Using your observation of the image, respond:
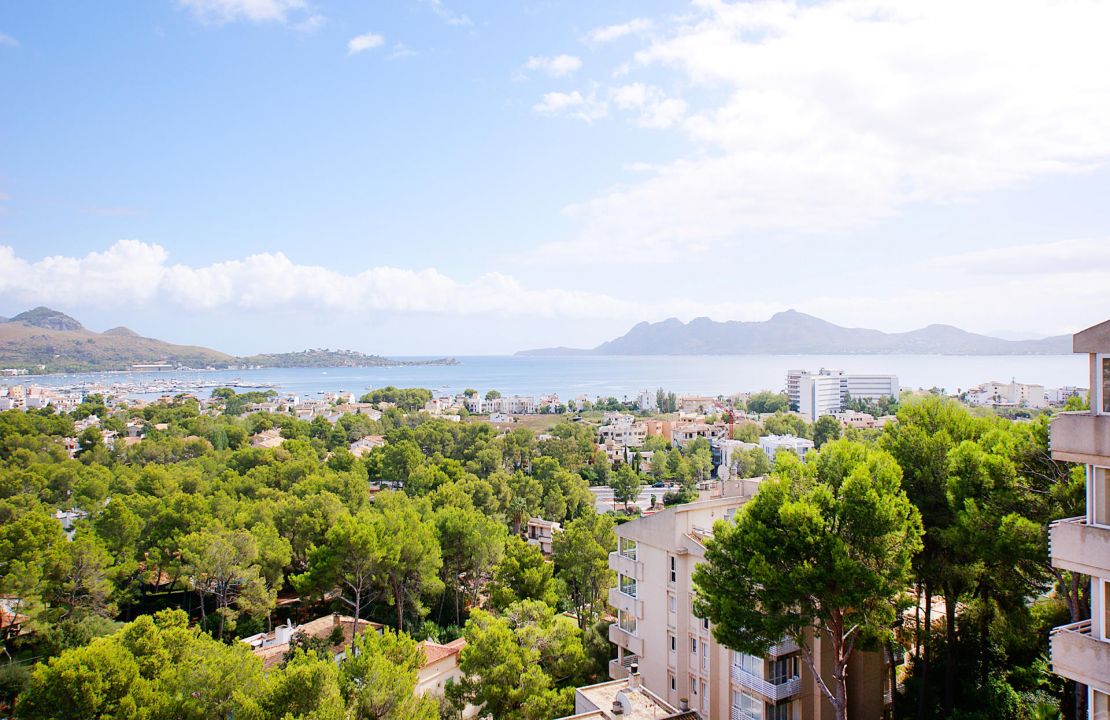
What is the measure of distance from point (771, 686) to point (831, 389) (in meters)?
112

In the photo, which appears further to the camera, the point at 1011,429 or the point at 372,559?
the point at 372,559

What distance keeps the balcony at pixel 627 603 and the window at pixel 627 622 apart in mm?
161

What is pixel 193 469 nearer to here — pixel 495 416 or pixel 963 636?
pixel 963 636

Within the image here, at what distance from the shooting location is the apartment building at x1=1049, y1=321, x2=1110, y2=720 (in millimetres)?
5391

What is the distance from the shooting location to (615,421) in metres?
76.6

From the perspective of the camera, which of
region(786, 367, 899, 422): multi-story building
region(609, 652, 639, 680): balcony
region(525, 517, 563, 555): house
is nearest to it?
region(609, 652, 639, 680): balcony

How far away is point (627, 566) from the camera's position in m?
13.8

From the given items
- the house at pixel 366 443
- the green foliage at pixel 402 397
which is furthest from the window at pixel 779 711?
the green foliage at pixel 402 397

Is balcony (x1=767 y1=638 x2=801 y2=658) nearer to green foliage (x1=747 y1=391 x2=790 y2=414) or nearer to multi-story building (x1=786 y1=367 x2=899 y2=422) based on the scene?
green foliage (x1=747 y1=391 x2=790 y2=414)

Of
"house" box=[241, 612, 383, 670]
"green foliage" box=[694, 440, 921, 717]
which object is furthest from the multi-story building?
"green foliage" box=[694, 440, 921, 717]

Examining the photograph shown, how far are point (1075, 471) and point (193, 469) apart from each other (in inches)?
1338

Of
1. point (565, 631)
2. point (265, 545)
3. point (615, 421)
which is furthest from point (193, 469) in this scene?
point (615, 421)

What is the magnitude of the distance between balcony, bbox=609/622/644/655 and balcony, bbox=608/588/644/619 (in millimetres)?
469

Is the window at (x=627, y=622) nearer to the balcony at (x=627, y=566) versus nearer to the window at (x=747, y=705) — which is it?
the balcony at (x=627, y=566)
